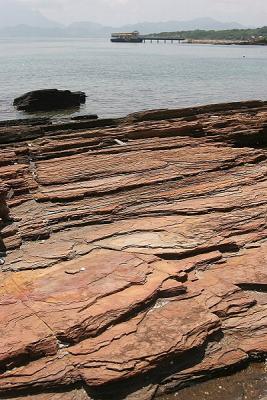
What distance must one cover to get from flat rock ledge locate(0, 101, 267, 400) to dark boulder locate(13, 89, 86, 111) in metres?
24.7

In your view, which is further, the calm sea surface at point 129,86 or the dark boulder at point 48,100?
the calm sea surface at point 129,86

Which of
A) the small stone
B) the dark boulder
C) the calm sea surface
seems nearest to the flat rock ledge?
the small stone

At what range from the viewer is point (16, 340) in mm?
7641

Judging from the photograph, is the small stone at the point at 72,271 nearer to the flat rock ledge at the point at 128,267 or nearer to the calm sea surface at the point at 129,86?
the flat rock ledge at the point at 128,267

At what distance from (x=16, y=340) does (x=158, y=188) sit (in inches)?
275

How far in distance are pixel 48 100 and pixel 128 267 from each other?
34821 millimetres

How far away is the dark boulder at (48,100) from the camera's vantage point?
40406 millimetres

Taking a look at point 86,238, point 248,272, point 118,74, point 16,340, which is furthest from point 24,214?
point 118,74

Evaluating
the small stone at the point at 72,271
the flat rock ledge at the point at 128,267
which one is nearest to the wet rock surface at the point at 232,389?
the flat rock ledge at the point at 128,267

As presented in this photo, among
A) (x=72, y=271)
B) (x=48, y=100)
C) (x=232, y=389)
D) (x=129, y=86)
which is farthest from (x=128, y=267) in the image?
(x=129, y=86)

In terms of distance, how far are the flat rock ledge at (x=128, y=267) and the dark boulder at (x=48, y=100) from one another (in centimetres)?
2467

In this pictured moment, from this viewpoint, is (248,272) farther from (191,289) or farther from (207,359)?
(207,359)

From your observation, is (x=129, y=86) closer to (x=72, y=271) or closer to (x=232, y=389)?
(x=72, y=271)

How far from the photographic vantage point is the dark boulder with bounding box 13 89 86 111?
40406mm
